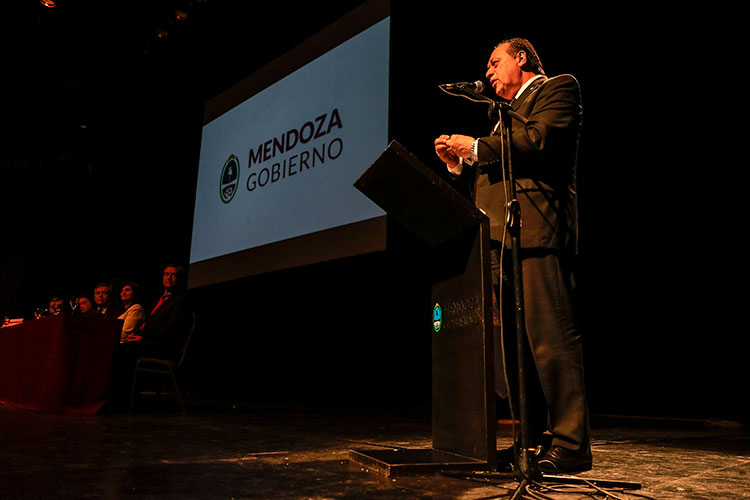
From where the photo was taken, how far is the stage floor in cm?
133

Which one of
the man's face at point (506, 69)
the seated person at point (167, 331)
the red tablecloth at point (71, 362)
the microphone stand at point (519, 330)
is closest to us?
the microphone stand at point (519, 330)

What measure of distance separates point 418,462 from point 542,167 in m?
0.84

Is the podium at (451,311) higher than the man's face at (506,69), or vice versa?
the man's face at (506,69)

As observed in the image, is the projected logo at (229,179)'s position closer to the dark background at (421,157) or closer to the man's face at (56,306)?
the dark background at (421,157)

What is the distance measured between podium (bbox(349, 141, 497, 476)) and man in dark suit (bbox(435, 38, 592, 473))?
0.11m

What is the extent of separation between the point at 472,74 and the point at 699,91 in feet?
4.76

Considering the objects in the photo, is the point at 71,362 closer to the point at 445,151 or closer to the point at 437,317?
the point at 437,317

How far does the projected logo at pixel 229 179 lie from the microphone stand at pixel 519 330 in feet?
13.1

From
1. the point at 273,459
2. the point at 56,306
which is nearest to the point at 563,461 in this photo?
the point at 273,459

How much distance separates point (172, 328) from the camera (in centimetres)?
380

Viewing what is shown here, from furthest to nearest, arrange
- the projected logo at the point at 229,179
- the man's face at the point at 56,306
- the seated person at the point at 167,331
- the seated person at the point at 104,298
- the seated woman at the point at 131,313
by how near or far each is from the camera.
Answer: the projected logo at the point at 229,179 → the seated person at the point at 104,298 → the seated woman at the point at 131,313 → the man's face at the point at 56,306 → the seated person at the point at 167,331

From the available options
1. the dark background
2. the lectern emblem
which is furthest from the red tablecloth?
the lectern emblem

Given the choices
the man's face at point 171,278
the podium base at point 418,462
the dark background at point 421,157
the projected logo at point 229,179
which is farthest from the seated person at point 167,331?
the podium base at point 418,462

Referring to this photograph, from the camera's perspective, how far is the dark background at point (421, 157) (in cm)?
360
